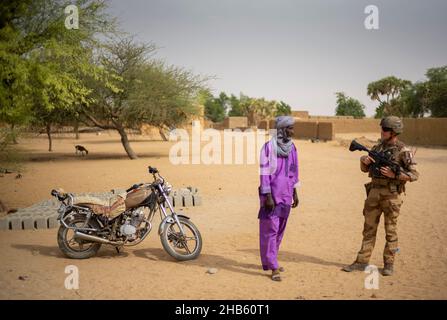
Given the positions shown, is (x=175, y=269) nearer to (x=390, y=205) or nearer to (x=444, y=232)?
(x=390, y=205)

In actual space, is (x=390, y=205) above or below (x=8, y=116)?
below

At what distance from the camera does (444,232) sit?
25.5ft

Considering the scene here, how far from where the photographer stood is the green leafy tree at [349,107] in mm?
74375

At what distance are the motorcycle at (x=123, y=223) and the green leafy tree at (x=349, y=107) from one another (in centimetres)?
7091

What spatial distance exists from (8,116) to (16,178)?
714 cm

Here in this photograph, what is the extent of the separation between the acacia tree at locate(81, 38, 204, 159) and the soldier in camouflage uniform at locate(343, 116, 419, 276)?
17.2m

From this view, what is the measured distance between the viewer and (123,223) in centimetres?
635

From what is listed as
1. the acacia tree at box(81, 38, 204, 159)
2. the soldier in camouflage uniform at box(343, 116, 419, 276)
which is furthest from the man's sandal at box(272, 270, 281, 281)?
the acacia tree at box(81, 38, 204, 159)

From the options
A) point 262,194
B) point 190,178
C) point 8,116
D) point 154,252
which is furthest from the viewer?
point 190,178

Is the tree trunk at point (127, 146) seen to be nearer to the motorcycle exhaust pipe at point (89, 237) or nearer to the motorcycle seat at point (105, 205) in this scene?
the motorcycle seat at point (105, 205)

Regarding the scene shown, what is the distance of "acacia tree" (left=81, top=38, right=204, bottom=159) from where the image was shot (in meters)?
22.2

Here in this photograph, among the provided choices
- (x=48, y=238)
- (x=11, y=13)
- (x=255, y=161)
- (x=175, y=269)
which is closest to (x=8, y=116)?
(x=11, y=13)

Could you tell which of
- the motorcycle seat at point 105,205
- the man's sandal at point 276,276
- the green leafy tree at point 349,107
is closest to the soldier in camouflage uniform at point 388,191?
the man's sandal at point 276,276

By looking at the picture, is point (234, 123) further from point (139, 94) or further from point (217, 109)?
point (139, 94)
